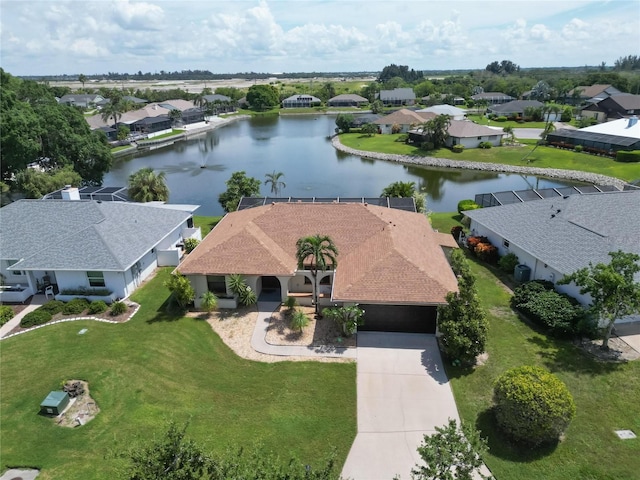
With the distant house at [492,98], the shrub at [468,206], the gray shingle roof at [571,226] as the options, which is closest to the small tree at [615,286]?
the gray shingle roof at [571,226]

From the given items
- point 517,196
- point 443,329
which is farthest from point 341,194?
point 443,329

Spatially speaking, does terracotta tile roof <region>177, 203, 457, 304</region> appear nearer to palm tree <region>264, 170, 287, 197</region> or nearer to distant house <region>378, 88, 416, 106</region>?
palm tree <region>264, 170, 287, 197</region>

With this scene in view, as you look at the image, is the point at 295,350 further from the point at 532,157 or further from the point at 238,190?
the point at 532,157

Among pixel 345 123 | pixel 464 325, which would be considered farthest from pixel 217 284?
pixel 345 123

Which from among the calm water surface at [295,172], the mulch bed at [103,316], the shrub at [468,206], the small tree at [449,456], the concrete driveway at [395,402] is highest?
the small tree at [449,456]

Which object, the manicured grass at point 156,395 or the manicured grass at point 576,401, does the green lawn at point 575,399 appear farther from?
the manicured grass at point 156,395

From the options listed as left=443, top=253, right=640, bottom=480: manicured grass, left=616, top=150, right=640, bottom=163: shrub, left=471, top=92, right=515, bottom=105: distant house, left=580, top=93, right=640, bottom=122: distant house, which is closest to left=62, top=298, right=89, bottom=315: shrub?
left=443, top=253, right=640, bottom=480: manicured grass

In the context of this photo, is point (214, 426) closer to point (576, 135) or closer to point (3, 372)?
point (3, 372)
